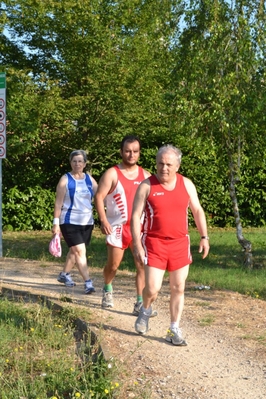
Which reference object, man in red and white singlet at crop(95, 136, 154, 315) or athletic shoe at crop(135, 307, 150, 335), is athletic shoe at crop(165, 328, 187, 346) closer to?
athletic shoe at crop(135, 307, 150, 335)

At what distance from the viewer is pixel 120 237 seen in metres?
7.77

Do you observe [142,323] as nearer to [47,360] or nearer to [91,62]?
[47,360]

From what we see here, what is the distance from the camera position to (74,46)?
1664 cm

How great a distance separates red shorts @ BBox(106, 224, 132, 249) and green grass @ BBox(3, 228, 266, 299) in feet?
8.08

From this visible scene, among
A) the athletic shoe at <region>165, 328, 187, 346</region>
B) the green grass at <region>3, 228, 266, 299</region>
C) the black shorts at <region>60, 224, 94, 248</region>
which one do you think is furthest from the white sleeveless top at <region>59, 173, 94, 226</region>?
the athletic shoe at <region>165, 328, 187, 346</region>

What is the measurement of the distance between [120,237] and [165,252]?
1273mm

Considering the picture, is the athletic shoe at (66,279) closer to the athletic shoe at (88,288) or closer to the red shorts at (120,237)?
the athletic shoe at (88,288)

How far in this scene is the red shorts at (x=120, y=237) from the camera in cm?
776

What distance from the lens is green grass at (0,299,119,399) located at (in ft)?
17.2

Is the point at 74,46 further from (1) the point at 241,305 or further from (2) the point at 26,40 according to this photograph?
(1) the point at 241,305

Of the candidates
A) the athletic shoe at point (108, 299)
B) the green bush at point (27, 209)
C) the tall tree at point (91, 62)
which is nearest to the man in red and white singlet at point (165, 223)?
the athletic shoe at point (108, 299)

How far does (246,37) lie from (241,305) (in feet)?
15.7

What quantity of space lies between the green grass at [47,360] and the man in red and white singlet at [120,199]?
2.77 ft

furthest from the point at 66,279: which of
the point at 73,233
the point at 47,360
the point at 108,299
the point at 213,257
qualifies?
the point at 213,257
